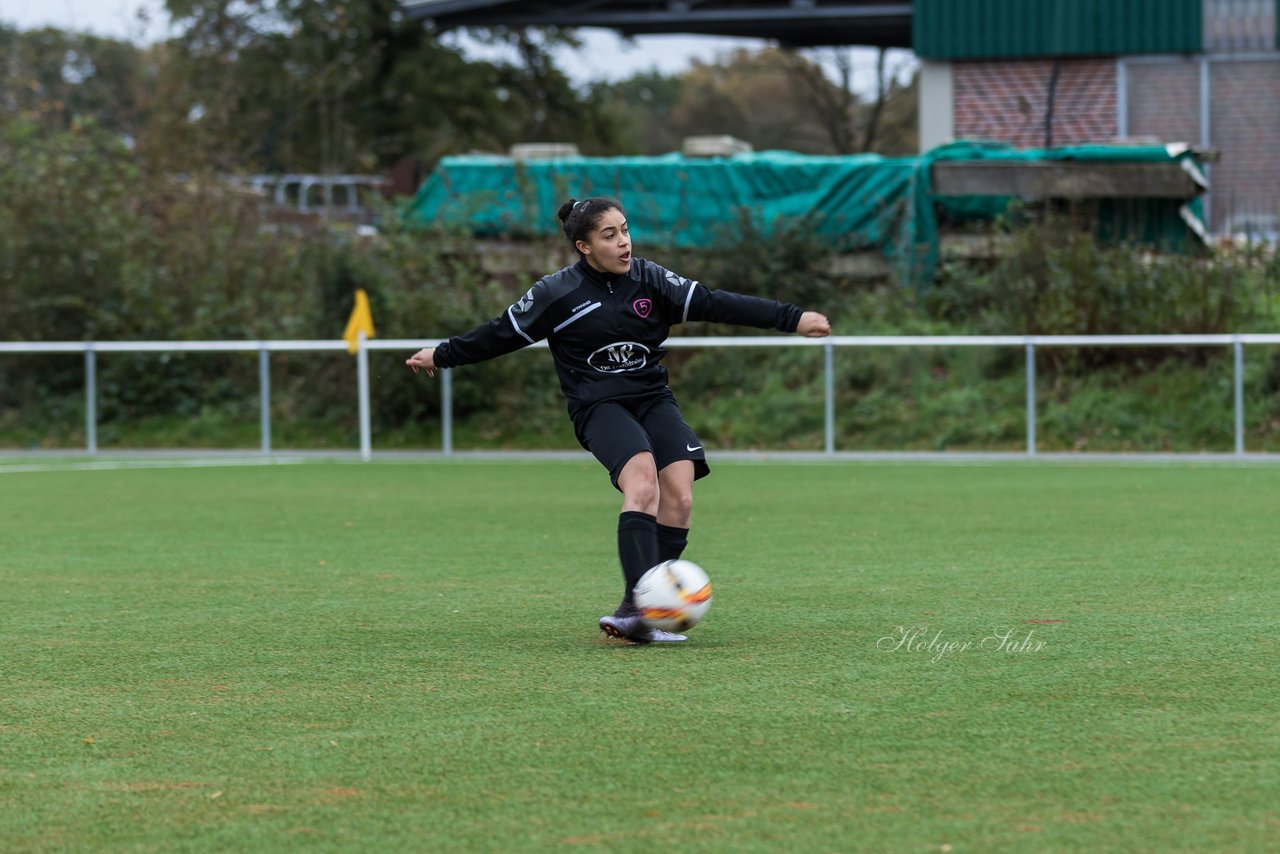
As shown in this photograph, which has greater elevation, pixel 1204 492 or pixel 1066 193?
pixel 1066 193

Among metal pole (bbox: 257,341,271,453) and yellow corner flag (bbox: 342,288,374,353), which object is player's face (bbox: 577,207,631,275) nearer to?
yellow corner flag (bbox: 342,288,374,353)

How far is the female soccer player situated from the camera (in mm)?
6926

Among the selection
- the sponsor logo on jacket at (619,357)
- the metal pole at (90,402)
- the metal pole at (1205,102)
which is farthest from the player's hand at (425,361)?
the metal pole at (1205,102)

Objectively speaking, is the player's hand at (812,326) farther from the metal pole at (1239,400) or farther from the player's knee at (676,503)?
the metal pole at (1239,400)

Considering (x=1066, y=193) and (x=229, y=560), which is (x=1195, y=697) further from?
(x=1066, y=193)

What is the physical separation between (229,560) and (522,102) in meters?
31.0

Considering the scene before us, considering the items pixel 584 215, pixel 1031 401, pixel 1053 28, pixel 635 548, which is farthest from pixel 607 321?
pixel 1053 28

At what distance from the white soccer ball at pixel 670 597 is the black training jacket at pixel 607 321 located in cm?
76

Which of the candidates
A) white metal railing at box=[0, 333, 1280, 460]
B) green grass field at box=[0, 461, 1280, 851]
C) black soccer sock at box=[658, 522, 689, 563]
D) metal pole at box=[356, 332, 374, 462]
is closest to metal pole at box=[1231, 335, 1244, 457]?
white metal railing at box=[0, 333, 1280, 460]

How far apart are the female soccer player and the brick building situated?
19685mm

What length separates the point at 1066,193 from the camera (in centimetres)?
2127

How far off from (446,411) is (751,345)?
339 cm

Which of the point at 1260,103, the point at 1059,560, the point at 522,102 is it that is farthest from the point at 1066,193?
the point at 522,102

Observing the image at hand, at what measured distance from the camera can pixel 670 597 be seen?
6.77 meters
